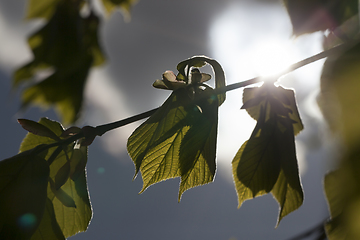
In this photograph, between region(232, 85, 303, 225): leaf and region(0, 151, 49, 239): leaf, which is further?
region(232, 85, 303, 225): leaf

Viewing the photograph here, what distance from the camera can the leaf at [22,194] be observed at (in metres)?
0.34

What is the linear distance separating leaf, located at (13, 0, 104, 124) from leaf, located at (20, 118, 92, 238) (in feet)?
0.49

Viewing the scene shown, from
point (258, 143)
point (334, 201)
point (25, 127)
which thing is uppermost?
point (25, 127)

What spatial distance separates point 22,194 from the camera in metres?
0.35

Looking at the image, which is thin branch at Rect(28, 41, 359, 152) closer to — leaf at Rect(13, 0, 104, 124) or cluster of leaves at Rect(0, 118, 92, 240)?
cluster of leaves at Rect(0, 118, 92, 240)

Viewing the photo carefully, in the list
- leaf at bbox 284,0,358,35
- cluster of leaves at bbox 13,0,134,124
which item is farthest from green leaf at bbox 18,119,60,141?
leaf at bbox 284,0,358,35

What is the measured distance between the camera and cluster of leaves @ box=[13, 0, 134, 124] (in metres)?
0.29

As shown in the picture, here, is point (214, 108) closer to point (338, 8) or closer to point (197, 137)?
point (197, 137)

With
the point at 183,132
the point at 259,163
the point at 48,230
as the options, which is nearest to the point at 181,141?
the point at 183,132

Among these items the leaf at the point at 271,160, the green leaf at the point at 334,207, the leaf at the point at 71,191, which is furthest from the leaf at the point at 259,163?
the leaf at the point at 71,191

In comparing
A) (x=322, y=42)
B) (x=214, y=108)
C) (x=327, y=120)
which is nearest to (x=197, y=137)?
(x=214, y=108)

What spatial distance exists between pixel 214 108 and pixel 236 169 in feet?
0.38

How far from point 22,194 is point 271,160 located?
367mm

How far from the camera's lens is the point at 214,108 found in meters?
0.41
